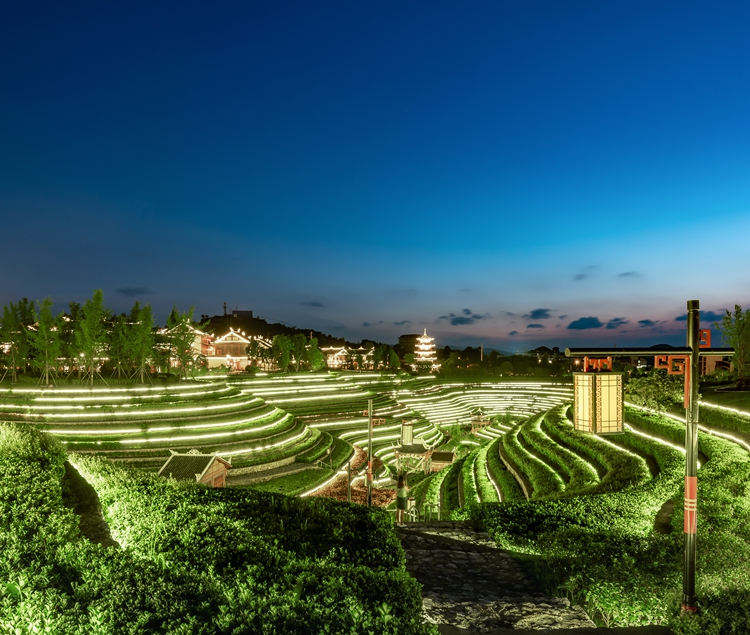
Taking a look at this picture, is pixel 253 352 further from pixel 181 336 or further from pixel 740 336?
pixel 740 336

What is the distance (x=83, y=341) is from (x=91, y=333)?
634 millimetres

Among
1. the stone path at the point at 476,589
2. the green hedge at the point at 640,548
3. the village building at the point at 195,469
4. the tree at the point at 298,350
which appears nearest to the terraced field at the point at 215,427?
the village building at the point at 195,469

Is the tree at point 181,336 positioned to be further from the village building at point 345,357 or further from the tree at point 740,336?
the village building at point 345,357

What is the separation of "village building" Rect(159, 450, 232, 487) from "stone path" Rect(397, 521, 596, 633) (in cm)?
961

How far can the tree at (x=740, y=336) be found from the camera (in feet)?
82.4

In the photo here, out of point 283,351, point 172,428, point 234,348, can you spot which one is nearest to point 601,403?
point 172,428

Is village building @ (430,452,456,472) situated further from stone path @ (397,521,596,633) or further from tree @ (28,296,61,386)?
tree @ (28,296,61,386)

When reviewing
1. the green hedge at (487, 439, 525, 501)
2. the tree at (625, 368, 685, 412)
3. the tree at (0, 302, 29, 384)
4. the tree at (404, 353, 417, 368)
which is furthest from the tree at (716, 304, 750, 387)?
the tree at (404, 353, 417, 368)

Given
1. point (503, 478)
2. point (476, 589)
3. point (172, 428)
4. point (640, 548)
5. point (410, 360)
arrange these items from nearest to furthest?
point (476, 589) < point (640, 548) < point (503, 478) < point (172, 428) < point (410, 360)

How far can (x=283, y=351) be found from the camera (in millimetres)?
60906

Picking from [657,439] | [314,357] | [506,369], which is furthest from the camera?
[506,369]

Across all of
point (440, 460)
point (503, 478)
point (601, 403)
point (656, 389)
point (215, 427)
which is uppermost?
point (601, 403)

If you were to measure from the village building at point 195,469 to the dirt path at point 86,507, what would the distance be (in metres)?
7.66

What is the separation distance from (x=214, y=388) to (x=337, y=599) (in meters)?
29.1
